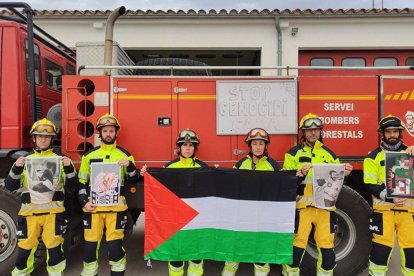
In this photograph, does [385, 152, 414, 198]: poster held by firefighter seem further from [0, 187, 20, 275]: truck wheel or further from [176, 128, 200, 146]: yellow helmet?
[0, 187, 20, 275]: truck wheel

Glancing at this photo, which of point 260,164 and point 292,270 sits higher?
point 260,164

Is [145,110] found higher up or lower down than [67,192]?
higher up

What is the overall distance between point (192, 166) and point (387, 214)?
2.21 metres

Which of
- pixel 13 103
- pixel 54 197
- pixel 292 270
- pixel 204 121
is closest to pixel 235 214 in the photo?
pixel 292 270

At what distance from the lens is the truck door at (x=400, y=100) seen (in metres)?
4.52

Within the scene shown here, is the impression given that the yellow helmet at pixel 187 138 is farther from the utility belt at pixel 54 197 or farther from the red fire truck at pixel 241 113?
the utility belt at pixel 54 197

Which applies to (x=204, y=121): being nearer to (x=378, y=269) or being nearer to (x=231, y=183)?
(x=231, y=183)

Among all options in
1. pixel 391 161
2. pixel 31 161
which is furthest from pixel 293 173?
pixel 31 161

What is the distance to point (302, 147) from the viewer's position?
418 centimetres

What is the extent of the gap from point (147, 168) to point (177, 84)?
115 cm

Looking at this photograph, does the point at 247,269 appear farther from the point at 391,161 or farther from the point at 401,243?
the point at 391,161

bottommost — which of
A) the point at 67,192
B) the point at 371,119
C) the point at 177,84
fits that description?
the point at 67,192

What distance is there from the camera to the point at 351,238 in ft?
14.8

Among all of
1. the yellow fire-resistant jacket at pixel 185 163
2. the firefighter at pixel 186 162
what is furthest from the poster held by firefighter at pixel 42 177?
the yellow fire-resistant jacket at pixel 185 163
